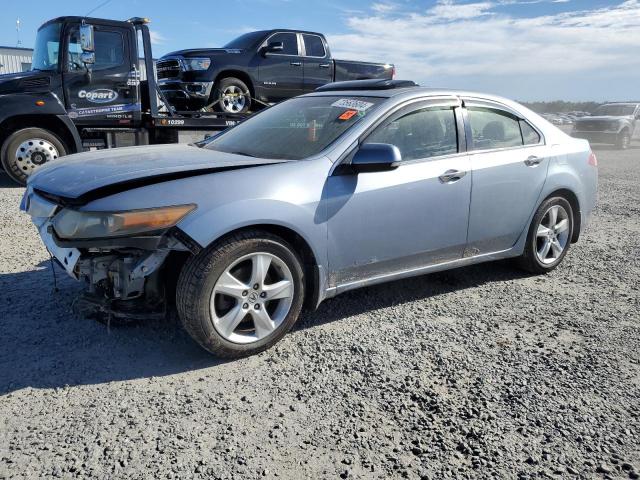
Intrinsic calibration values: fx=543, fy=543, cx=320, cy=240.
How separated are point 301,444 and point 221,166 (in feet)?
5.25

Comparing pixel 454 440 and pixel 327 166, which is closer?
pixel 454 440

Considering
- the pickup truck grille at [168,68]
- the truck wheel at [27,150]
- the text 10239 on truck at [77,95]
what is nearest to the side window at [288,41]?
the pickup truck grille at [168,68]

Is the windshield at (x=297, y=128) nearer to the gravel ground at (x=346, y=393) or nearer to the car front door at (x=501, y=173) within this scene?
the car front door at (x=501, y=173)

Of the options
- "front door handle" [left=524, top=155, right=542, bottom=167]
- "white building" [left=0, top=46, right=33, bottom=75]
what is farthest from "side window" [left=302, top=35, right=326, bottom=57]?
"white building" [left=0, top=46, right=33, bottom=75]

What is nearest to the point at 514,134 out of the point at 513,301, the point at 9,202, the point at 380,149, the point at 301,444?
the point at 513,301

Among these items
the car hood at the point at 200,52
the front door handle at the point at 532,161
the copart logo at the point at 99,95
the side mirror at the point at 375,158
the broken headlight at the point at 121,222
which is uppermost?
the car hood at the point at 200,52

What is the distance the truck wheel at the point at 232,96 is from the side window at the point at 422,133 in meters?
6.65

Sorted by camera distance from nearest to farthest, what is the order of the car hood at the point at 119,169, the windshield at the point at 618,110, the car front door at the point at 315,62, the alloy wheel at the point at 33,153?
the car hood at the point at 119,169
the alloy wheel at the point at 33,153
the car front door at the point at 315,62
the windshield at the point at 618,110

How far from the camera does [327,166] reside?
3348mm

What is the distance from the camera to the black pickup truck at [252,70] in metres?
9.68

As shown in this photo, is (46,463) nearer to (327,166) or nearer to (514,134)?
(327,166)

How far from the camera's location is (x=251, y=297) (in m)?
3.11

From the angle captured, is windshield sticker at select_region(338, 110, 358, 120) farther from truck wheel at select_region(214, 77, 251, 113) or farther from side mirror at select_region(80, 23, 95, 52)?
truck wheel at select_region(214, 77, 251, 113)

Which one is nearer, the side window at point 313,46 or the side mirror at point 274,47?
the side mirror at point 274,47
